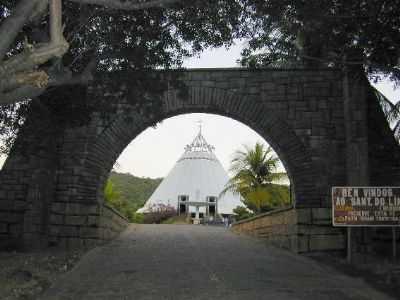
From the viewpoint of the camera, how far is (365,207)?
36.8ft

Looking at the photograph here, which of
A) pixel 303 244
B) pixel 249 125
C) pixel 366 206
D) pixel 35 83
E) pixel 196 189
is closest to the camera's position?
pixel 35 83

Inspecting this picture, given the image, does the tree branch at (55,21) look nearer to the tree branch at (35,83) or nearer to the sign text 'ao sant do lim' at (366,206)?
the tree branch at (35,83)

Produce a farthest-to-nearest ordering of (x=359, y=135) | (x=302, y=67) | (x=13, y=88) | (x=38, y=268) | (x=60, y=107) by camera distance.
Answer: (x=302, y=67) → (x=359, y=135) → (x=60, y=107) → (x=38, y=268) → (x=13, y=88)

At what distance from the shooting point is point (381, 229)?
13359 mm

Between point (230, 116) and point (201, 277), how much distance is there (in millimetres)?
6542

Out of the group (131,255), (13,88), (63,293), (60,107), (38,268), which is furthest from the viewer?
(131,255)

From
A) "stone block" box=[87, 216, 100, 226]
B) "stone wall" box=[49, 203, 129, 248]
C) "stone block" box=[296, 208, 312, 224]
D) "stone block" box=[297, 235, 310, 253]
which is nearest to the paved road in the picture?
"stone block" box=[297, 235, 310, 253]

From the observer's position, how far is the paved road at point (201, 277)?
7.29 meters

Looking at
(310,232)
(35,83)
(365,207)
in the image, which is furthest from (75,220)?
(35,83)

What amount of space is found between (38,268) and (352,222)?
21.2 ft

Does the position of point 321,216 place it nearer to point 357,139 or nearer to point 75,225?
point 357,139

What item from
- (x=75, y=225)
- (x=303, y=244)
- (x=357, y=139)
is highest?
(x=357, y=139)

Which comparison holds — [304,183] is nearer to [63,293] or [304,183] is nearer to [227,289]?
[227,289]

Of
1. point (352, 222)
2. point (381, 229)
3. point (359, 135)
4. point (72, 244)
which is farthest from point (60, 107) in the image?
point (381, 229)
